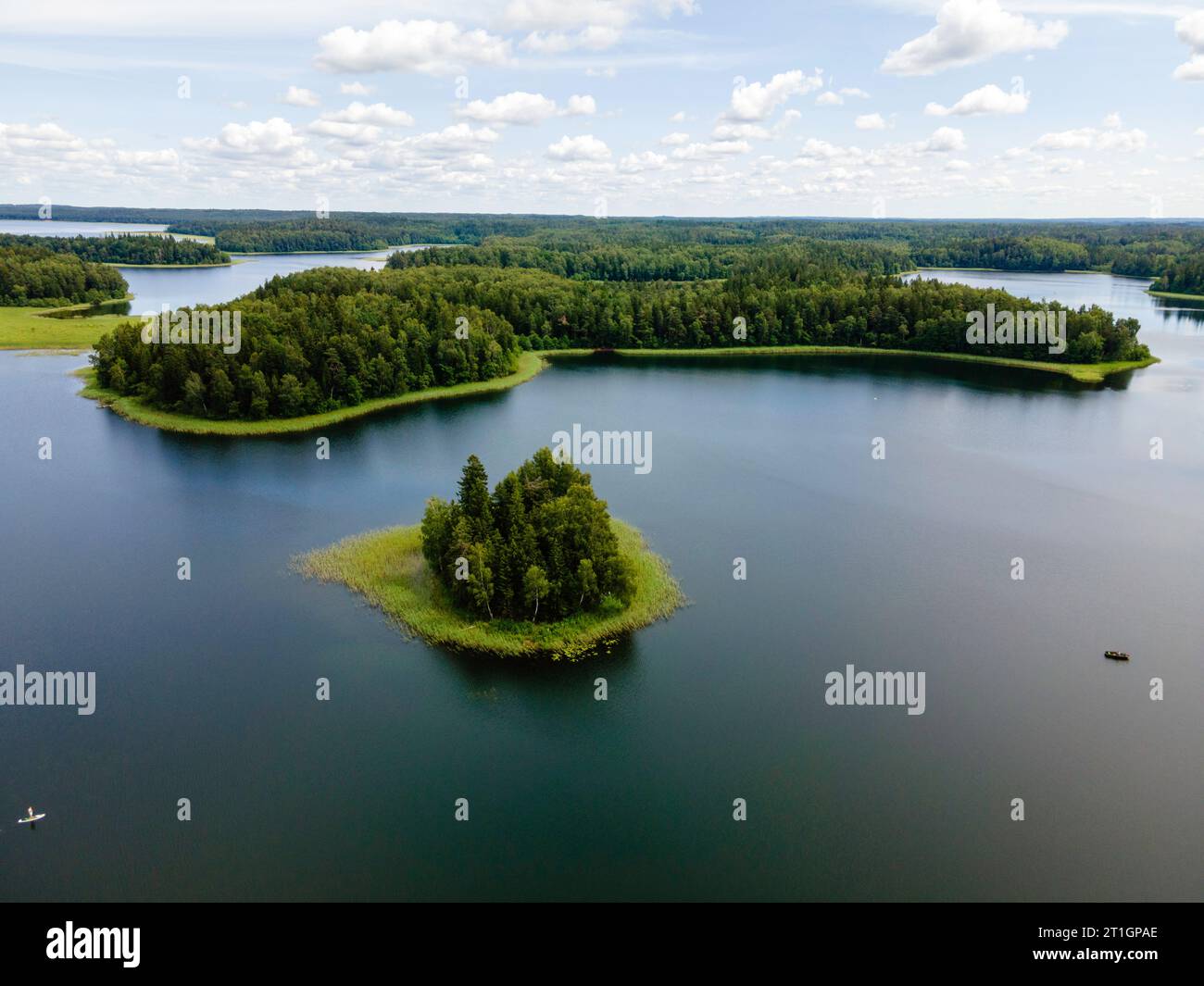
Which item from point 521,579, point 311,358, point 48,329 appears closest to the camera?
point 521,579

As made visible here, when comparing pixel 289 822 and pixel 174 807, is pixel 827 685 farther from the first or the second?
pixel 174 807

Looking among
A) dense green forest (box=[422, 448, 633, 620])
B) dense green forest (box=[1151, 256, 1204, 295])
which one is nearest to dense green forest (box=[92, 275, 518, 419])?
dense green forest (box=[422, 448, 633, 620])

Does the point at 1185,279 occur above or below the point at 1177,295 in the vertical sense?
above

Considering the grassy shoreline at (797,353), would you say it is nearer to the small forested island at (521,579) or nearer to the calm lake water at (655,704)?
the calm lake water at (655,704)

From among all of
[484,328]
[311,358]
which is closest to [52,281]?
[484,328]

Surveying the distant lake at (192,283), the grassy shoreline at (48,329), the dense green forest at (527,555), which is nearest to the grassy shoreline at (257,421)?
the grassy shoreline at (48,329)

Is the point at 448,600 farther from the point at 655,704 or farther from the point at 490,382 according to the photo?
the point at 490,382
